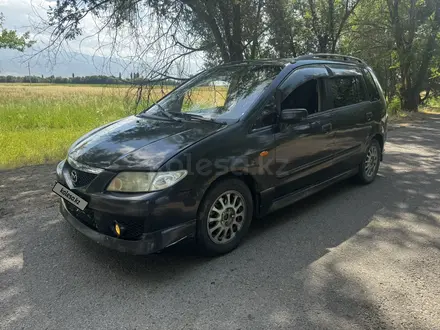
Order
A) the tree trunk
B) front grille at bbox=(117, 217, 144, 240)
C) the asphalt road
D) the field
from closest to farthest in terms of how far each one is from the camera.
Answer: the asphalt road < front grille at bbox=(117, 217, 144, 240) < the field < the tree trunk

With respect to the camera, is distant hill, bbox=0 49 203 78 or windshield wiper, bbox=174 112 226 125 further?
distant hill, bbox=0 49 203 78

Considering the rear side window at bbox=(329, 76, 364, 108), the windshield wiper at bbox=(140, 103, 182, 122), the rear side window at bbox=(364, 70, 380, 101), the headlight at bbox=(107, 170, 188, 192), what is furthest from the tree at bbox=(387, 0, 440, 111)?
the headlight at bbox=(107, 170, 188, 192)

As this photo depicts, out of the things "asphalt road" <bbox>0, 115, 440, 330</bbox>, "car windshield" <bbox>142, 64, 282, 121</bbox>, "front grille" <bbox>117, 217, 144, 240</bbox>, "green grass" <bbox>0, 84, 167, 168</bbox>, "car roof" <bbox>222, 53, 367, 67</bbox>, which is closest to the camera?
"asphalt road" <bbox>0, 115, 440, 330</bbox>

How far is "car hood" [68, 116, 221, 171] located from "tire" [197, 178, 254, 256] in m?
0.52

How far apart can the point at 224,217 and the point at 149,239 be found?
775 mm

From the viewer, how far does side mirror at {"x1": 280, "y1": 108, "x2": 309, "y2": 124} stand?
3.56 m

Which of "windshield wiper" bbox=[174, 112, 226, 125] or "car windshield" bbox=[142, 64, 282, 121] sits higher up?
"car windshield" bbox=[142, 64, 282, 121]

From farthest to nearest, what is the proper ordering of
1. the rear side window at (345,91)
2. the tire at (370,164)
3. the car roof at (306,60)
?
the tire at (370,164)
the rear side window at (345,91)
the car roof at (306,60)

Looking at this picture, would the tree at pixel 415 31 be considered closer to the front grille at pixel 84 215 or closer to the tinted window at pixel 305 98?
the tinted window at pixel 305 98

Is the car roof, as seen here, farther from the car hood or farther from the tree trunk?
the tree trunk

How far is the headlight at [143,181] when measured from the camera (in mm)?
2799

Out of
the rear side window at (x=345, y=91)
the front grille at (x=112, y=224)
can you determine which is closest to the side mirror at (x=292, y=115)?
the rear side window at (x=345, y=91)

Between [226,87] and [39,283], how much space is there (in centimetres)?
279

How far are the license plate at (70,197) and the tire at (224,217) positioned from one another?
39.6 inches
